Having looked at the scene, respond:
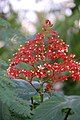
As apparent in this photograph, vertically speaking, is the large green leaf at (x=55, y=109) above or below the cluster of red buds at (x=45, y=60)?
below

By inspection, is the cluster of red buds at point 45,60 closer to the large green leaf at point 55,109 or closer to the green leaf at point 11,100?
the large green leaf at point 55,109

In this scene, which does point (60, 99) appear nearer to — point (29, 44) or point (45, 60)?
point (45, 60)

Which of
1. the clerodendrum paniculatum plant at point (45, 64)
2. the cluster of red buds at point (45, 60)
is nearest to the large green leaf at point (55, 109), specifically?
the clerodendrum paniculatum plant at point (45, 64)

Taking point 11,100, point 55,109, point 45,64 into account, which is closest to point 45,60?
point 45,64

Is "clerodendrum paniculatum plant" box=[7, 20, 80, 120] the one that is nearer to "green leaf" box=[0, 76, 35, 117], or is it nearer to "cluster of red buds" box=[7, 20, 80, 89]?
"cluster of red buds" box=[7, 20, 80, 89]

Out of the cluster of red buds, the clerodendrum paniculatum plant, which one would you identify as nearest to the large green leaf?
the clerodendrum paniculatum plant

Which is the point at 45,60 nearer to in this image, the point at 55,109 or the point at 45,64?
the point at 45,64
